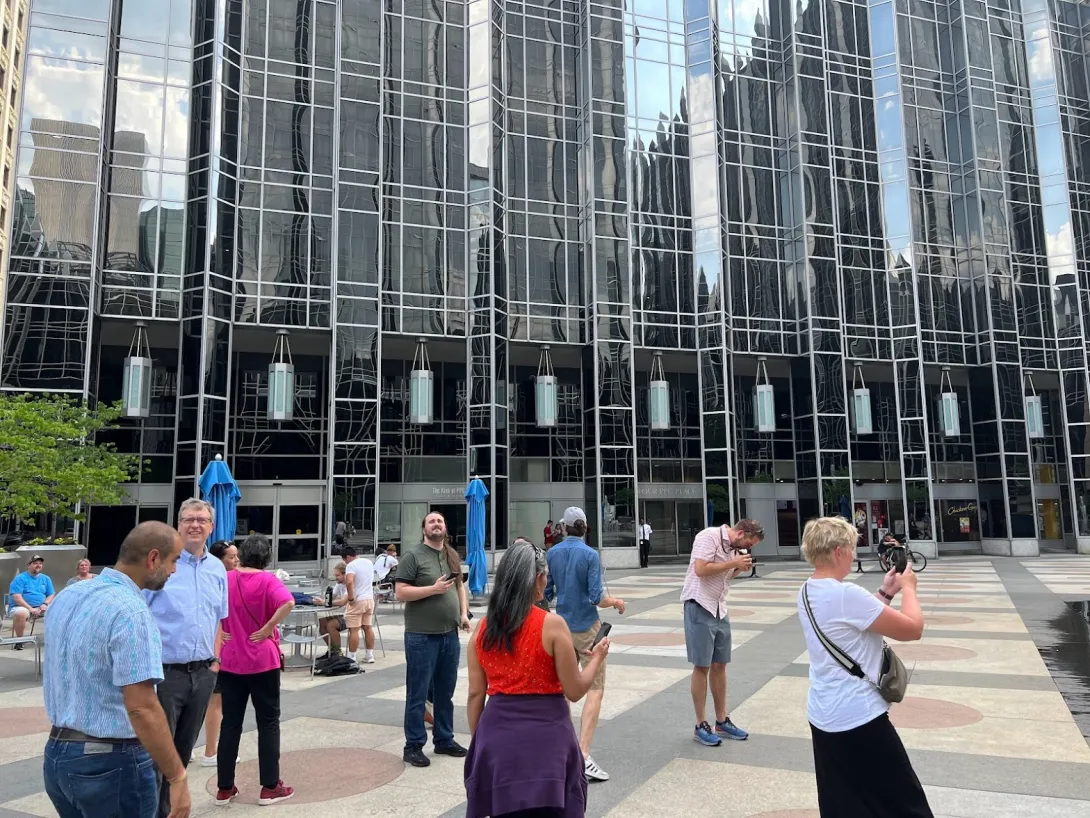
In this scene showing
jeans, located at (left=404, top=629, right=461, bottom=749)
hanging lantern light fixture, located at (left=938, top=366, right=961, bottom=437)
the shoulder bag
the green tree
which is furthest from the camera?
hanging lantern light fixture, located at (left=938, top=366, right=961, bottom=437)

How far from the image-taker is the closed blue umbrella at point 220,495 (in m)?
18.0

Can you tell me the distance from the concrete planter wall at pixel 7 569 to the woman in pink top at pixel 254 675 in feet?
42.8

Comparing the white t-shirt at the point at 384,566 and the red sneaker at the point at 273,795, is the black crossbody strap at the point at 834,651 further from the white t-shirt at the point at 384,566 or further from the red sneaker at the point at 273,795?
the white t-shirt at the point at 384,566

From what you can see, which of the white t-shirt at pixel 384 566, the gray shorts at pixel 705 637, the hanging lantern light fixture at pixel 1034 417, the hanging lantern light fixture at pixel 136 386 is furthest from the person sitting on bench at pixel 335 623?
the hanging lantern light fixture at pixel 1034 417

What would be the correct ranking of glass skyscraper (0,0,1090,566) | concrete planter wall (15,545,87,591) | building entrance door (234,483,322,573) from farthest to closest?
building entrance door (234,483,322,573), glass skyscraper (0,0,1090,566), concrete planter wall (15,545,87,591)

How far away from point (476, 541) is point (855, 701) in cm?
1565

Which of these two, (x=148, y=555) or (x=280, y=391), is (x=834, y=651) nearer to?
(x=148, y=555)

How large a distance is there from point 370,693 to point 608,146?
28.1 metres

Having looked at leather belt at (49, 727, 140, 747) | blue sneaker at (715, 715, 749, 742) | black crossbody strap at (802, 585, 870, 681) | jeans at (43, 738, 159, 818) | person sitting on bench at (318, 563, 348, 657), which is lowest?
blue sneaker at (715, 715, 749, 742)

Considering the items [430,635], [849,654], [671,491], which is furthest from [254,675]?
[671,491]

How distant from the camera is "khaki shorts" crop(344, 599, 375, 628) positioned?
34.2ft

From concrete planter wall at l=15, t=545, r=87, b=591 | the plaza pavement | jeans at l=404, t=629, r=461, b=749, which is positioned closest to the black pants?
the plaza pavement

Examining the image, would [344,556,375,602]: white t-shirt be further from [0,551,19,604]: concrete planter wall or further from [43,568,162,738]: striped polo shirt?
[0,551,19,604]: concrete planter wall

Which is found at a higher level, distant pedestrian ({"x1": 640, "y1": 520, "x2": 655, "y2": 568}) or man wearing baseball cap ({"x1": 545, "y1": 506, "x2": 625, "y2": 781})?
man wearing baseball cap ({"x1": 545, "y1": 506, "x2": 625, "y2": 781})
